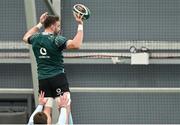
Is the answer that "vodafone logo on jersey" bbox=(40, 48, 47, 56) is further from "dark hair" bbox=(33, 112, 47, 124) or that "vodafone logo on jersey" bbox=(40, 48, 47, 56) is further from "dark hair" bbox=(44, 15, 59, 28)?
"dark hair" bbox=(33, 112, 47, 124)

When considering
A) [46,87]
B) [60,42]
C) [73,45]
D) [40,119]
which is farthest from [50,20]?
[40,119]

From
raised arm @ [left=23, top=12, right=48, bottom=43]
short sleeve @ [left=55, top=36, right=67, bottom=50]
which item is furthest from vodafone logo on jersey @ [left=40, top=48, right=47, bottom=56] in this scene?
raised arm @ [left=23, top=12, right=48, bottom=43]

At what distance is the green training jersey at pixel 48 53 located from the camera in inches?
157

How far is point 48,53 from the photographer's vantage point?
4.01 metres

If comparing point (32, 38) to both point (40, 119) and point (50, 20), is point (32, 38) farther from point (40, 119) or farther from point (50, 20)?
point (40, 119)

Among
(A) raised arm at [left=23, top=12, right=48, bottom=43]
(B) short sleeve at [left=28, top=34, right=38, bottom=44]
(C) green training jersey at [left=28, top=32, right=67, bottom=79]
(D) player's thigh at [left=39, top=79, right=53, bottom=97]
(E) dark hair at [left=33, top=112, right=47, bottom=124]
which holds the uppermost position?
(A) raised arm at [left=23, top=12, right=48, bottom=43]

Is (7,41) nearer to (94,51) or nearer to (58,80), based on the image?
(94,51)

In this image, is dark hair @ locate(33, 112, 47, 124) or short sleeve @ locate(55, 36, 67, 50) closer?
dark hair @ locate(33, 112, 47, 124)

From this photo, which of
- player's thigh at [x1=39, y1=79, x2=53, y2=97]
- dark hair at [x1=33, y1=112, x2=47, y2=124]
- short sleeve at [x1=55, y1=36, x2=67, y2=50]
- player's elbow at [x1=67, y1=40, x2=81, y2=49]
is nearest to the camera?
dark hair at [x1=33, y1=112, x2=47, y2=124]

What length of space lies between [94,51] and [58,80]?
2588mm

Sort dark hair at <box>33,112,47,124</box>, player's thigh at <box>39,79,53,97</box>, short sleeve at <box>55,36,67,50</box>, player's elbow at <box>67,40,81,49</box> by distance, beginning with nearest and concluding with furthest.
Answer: dark hair at <box>33,112,47,124</box> → player's elbow at <box>67,40,81,49</box> → short sleeve at <box>55,36,67,50</box> → player's thigh at <box>39,79,53,97</box>

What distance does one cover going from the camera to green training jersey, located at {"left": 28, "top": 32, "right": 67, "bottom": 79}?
13.1 ft

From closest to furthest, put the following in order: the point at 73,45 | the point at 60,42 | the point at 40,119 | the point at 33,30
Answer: the point at 40,119
the point at 73,45
the point at 60,42
the point at 33,30

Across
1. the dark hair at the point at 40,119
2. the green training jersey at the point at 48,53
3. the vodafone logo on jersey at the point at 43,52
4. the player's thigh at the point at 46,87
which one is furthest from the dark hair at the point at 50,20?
the dark hair at the point at 40,119
